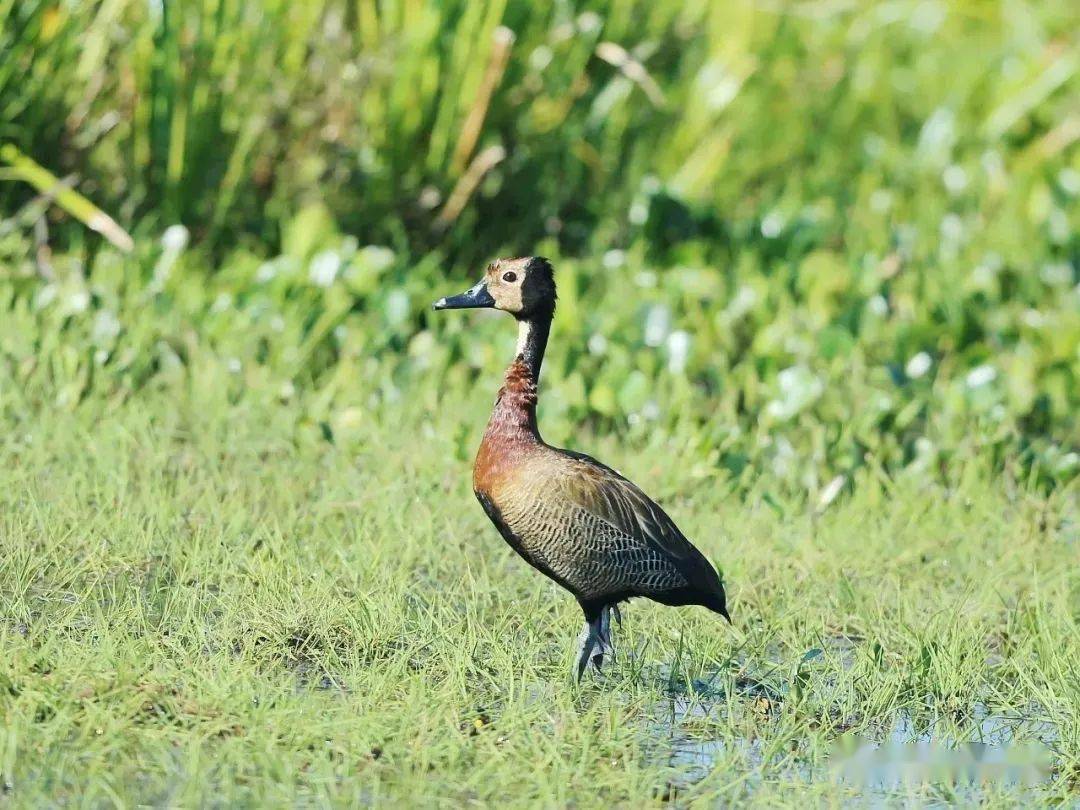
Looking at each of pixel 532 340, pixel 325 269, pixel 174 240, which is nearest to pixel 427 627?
pixel 532 340

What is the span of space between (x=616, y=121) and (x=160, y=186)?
76.3 inches

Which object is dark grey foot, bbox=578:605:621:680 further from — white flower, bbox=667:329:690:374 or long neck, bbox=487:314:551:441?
white flower, bbox=667:329:690:374

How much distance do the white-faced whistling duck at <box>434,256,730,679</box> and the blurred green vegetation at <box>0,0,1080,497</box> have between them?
4.16 ft

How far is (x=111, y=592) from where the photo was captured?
4.58 meters

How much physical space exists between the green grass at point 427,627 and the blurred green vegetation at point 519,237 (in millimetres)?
240

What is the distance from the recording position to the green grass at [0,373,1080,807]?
3814 mm

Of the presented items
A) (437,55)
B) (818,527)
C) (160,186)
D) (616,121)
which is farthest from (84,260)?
(818,527)

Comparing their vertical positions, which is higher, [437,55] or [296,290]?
[437,55]

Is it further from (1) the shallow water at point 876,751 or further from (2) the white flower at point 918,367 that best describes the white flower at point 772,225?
(1) the shallow water at point 876,751

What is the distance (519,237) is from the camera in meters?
7.67

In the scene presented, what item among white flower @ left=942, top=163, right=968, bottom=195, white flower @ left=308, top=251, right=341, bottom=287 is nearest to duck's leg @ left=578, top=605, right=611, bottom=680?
white flower @ left=308, top=251, right=341, bottom=287

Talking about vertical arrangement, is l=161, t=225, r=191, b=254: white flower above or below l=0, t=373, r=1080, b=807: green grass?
above

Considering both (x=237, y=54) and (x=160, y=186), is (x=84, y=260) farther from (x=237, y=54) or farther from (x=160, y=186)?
(x=237, y=54)

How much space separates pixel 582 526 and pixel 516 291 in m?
0.65
